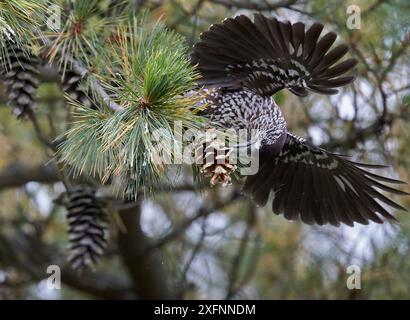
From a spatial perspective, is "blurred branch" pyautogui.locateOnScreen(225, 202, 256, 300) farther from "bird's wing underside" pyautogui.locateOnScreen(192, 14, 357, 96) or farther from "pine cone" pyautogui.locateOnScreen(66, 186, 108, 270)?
"bird's wing underside" pyautogui.locateOnScreen(192, 14, 357, 96)

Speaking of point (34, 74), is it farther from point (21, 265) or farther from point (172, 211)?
point (172, 211)

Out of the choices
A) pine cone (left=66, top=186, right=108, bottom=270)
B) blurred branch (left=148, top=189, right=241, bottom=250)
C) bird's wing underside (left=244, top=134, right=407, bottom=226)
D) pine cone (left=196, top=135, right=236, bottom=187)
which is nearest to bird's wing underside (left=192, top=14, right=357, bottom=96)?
bird's wing underside (left=244, top=134, right=407, bottom=226)

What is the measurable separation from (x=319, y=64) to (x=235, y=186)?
4.25 feet

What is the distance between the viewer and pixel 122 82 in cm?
204

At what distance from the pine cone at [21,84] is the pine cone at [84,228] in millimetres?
490

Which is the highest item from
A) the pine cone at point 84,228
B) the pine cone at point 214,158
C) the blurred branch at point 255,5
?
the blurred branch at point 255,5

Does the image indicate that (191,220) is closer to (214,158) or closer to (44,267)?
(44,267)

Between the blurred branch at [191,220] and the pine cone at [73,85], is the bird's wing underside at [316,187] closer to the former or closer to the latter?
the blurred branch at [191,220]

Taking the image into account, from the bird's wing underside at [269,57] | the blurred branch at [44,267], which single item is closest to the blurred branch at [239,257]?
the blurred branch at [44,267]

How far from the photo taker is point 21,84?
2.51 meters

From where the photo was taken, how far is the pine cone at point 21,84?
251 centimetres

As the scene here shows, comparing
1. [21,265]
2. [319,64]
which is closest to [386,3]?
[319,64]

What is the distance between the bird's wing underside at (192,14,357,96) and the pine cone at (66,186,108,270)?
0.66m

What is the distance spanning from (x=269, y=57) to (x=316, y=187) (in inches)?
28.0
